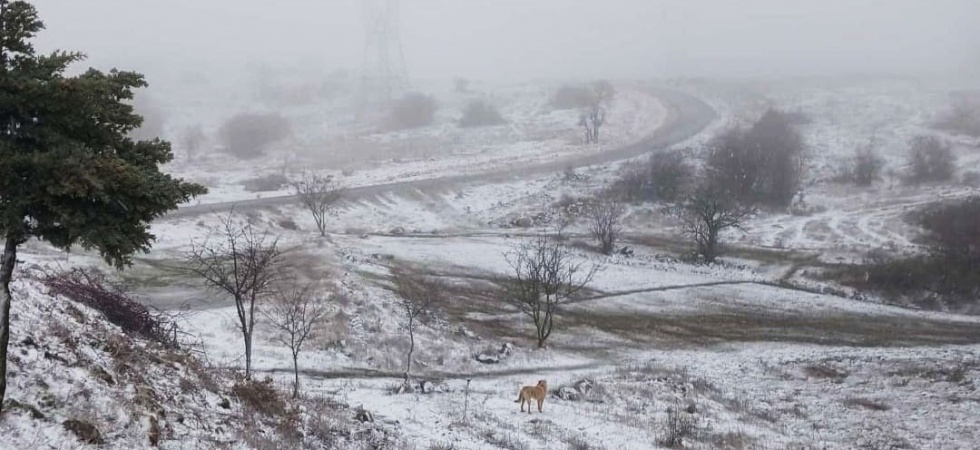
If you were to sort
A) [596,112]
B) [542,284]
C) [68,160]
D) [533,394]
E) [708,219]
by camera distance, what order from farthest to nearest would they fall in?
[596,112], [708,219], [542,284], [533,394], [68,160]

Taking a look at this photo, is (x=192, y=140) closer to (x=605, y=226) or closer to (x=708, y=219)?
(x=605, y=226)

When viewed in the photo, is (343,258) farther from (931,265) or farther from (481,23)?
(481,23)

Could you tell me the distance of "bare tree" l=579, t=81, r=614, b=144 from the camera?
3479 inches

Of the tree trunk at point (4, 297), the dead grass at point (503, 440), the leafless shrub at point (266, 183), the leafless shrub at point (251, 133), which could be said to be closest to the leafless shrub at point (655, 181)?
the leafless shrub at point (266, 183)

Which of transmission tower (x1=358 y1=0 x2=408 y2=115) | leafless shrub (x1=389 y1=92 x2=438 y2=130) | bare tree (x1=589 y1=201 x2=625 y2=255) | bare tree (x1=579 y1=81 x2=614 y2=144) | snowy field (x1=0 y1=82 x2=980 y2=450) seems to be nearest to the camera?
snowy field (x1=0 y1=82 x2=980 y2=450)

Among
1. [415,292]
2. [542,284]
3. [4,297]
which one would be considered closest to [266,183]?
[415,292]

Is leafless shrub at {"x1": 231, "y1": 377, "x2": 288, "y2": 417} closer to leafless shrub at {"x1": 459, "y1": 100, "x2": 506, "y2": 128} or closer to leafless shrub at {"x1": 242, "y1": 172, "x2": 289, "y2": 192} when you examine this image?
leafless shrub at {"x1": 242, "y1": 172, "x2": 289, "y2": 192}

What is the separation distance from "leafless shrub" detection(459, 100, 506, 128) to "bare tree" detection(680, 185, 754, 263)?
131 feet

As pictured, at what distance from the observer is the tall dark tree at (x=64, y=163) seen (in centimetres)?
833

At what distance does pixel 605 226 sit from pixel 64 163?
48422 mm

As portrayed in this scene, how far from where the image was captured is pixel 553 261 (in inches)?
1395

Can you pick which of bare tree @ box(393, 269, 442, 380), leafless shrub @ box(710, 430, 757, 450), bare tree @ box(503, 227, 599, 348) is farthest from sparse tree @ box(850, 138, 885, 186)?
leafless shrub @ box(710, 430, 757, 450)

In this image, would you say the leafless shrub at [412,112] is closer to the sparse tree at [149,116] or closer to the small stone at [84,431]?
the sparse tree at [149,116]

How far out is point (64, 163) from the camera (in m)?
8.14
